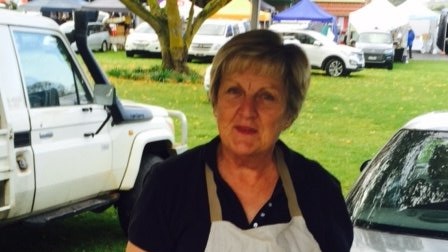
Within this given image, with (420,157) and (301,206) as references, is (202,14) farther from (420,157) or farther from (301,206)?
(301,206)

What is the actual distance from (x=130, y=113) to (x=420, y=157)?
280 centimetres

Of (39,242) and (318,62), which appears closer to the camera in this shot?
(39,242)

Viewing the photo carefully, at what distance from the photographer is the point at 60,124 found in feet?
17.5

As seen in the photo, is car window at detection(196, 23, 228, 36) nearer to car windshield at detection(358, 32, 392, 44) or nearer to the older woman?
car windshield at detection(358, 32, 392, 44)

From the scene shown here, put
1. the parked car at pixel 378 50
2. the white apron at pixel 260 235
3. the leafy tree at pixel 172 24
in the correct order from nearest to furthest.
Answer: the white apron at pixel 260 235 < the leafy tree at pixel 172 24 < the parked car at pixel 378 50

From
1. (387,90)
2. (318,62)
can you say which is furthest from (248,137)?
(318,62)

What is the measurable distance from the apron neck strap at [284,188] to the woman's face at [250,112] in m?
0.07

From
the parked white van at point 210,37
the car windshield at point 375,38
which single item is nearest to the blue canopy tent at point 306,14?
the car windshield at point 375,38

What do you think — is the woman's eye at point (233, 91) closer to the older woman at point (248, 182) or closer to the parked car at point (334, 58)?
the older woman at point (248, 182)

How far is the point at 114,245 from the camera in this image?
246 inches

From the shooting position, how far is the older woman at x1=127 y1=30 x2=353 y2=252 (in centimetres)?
209

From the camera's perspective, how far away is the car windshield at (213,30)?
1200 inches

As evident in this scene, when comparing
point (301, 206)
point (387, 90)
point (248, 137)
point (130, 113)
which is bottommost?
point (387, 90)

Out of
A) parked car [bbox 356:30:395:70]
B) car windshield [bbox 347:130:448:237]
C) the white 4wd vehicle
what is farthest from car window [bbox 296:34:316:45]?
car windshield [bbox 347:130:448:237]
